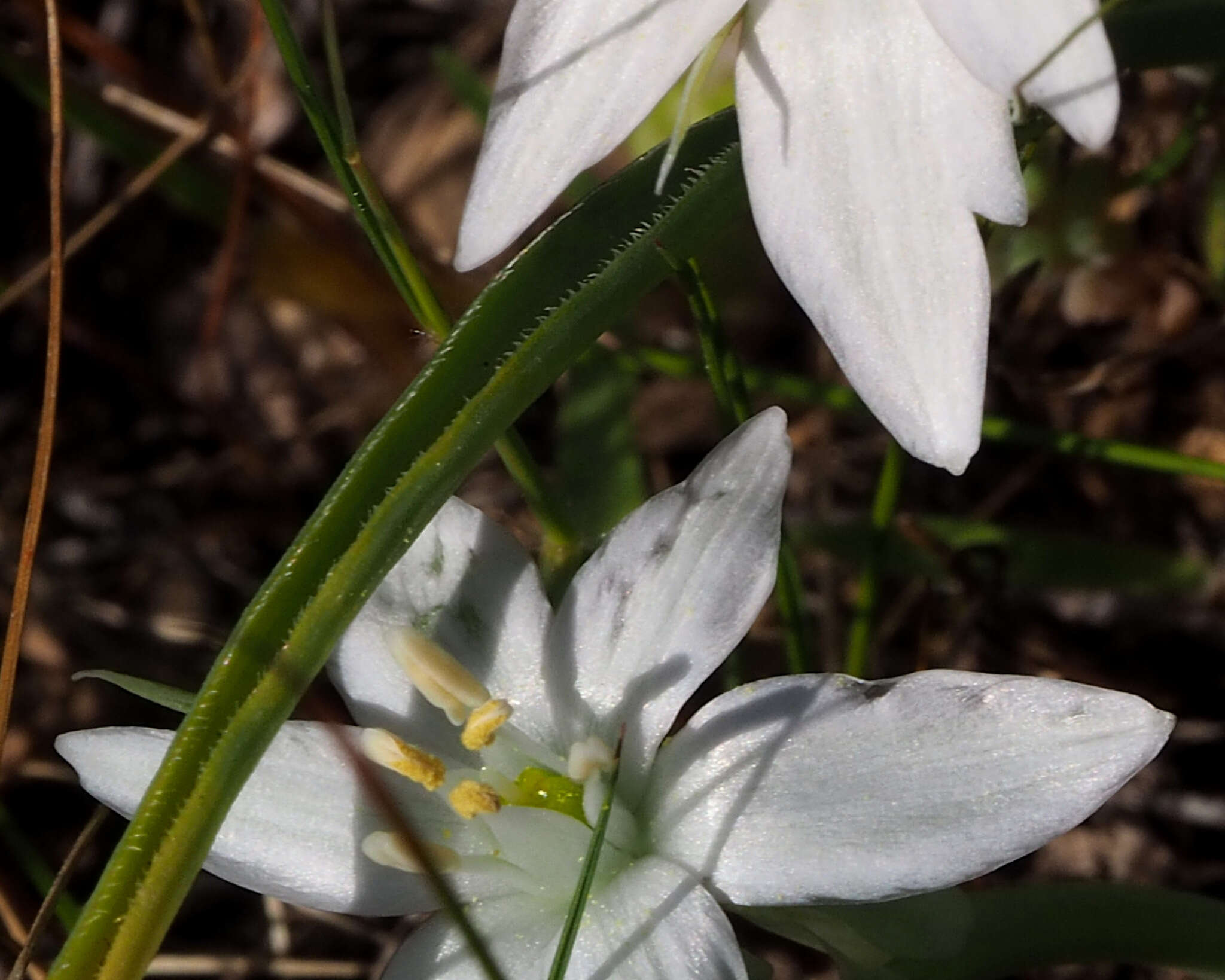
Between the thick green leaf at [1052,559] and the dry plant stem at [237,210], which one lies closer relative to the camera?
the thick green leaf at [1052,559]

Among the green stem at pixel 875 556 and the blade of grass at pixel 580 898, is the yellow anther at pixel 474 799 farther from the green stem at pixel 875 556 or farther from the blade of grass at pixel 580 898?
the green stem at pixel 875 556

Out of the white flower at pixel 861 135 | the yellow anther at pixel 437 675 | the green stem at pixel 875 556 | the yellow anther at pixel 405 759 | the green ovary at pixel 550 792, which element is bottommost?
the green stem at pixel 875 556

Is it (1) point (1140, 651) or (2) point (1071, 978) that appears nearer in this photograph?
(2) point (1071, 978)

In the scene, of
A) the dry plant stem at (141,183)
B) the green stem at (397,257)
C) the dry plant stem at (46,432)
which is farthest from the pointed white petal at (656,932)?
the dry plant stem at (141,183)

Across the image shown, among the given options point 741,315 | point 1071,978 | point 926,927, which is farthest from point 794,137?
point 1071,978

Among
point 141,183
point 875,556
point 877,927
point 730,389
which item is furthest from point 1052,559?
point 141,183

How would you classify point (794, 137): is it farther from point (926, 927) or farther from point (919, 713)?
point (926, 927)

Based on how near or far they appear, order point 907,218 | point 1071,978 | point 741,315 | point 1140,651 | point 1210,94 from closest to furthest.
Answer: point 907,218 → point 1210,94 → point 1071,978 → point 1140,651 → point 741,315
